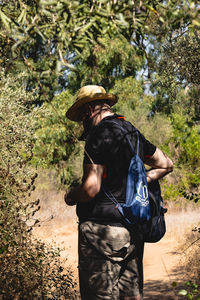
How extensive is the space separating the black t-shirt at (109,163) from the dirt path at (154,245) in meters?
1.96

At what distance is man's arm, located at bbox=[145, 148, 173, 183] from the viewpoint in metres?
3.52

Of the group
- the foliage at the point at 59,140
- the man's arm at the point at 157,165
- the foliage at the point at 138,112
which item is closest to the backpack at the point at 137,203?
the man's arm at the point at 157,165

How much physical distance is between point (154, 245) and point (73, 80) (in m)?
A: 10.6

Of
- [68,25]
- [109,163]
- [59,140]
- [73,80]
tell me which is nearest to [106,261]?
[109,163]

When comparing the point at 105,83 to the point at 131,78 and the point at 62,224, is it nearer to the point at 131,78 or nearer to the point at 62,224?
the point at 131,78

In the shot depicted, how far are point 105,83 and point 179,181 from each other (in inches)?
250

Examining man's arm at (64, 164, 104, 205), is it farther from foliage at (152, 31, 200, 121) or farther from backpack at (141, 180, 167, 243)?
foliage at (152, 31, 200, 121)

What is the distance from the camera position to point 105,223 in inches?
122

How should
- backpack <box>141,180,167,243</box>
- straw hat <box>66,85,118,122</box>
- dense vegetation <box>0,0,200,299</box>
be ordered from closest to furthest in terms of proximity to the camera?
dense vegetation <box>0,0,200,299</box> < backpack <box>141,180,167,243</box> < straw hat <box>66,85,118,122</box>

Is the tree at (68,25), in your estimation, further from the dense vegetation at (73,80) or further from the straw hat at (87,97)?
the straw hat at (87,97)

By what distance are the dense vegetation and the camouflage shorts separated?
32.0 inches

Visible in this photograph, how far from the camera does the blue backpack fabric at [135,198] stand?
3031 mm

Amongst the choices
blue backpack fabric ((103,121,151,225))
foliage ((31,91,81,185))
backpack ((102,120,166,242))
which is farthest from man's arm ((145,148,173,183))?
foliage ((31,91,81,185))

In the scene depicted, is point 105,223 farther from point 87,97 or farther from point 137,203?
point 87,97
